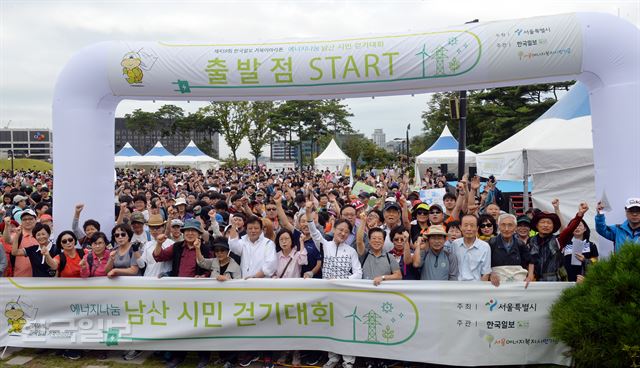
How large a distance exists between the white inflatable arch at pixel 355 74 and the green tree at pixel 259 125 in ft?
121

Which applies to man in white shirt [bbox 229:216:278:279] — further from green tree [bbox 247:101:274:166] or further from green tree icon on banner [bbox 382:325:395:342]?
green tree [bbox 247:101:274:166]

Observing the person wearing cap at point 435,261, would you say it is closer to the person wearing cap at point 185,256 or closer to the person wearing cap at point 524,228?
the person wearing cap at point 524,228

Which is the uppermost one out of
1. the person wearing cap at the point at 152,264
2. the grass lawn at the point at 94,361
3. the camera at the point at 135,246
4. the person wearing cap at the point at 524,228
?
the person wearing cap at the point at 524,228

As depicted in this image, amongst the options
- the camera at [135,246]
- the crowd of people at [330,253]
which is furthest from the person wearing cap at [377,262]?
the camera at [135,246]

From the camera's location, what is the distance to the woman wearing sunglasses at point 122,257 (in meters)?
4.68

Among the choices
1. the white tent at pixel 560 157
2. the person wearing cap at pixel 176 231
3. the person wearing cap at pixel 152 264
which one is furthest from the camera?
the white tent at pixel 560 157

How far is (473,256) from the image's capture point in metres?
4.39

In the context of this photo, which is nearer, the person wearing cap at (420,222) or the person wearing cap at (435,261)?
the person wearing cap at (435,261)

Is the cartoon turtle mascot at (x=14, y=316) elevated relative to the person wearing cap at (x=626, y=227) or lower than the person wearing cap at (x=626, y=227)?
lower

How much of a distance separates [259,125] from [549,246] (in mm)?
40044

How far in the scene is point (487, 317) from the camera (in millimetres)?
4207

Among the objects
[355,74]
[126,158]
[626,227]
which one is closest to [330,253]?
[355,74]

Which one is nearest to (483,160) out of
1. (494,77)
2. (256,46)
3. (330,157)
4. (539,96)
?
(494,77)

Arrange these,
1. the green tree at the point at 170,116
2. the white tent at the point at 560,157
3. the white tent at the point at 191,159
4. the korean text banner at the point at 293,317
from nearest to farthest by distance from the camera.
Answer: the korean text banner at the point at 293,317, the white tent at the point at 560,157, the white tent at the point at 191,159, the green tree at the point at 170,116
